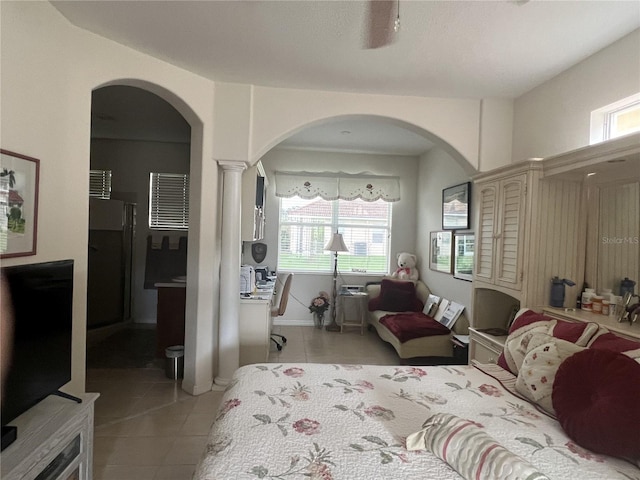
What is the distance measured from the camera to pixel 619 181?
224 centimetres

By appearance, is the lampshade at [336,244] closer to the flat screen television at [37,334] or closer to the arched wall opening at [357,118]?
the arched wall opening at [357,118]

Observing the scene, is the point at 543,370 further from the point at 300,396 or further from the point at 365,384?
the point at 300,396

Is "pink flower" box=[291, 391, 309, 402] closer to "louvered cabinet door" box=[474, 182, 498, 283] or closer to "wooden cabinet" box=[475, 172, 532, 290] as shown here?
"wooden cabinet" box=[475, 172, 532, 290]

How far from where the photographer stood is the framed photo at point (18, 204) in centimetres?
170

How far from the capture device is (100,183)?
16.2 feet

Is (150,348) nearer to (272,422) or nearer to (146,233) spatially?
(146,233)

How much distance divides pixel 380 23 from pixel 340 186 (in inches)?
139

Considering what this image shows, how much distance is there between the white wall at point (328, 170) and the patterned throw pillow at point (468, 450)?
4.32 metres

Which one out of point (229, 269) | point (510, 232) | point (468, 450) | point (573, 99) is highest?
point (573, 99)

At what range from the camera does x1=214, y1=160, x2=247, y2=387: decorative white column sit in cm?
314

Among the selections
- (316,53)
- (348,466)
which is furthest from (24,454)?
(316,53)

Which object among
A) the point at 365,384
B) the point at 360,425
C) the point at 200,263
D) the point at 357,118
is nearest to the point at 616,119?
the point at 357,118

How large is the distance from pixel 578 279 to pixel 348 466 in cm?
222

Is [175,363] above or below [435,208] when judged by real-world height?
below
